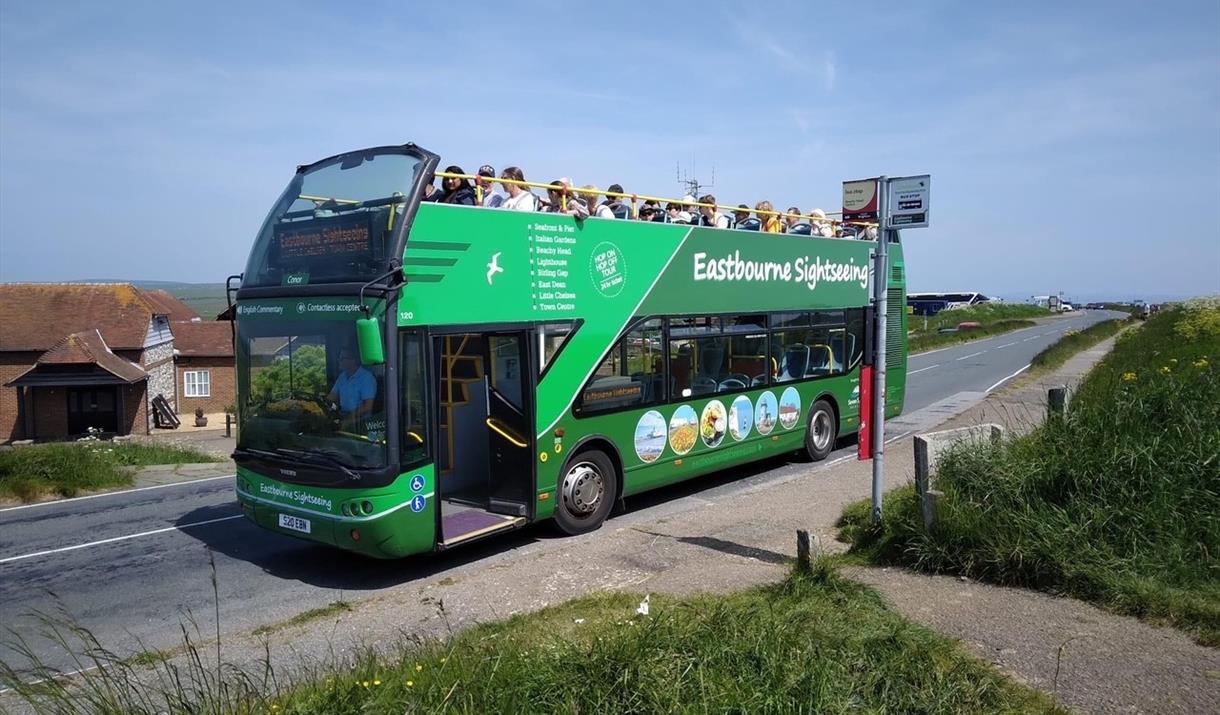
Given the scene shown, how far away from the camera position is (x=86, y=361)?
1551 inches

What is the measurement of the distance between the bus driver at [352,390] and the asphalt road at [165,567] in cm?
158

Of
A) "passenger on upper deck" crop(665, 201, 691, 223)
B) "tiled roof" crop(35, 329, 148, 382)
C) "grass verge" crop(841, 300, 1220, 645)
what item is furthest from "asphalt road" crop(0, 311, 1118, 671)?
"tiled roof" crop(35, 329, 148, 382)

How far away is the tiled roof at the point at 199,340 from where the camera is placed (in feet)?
160

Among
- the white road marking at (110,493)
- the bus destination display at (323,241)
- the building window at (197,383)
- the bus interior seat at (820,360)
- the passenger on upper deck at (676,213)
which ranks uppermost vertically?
the passenger on upper deck at (676,213)

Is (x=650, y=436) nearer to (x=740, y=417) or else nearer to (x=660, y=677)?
(x=740, y=417)

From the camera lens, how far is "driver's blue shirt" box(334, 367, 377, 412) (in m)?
7.21

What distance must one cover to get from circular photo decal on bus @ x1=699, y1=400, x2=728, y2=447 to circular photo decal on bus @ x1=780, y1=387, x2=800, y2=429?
1.46 meters

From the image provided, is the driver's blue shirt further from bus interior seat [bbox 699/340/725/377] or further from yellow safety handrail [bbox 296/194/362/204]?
bus interior seat [bbox 699/340/725/377]

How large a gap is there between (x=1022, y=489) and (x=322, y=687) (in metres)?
5.55

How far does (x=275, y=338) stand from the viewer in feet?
25.5

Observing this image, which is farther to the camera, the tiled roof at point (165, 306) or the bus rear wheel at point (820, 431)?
the tiled roof at point (165, 306)

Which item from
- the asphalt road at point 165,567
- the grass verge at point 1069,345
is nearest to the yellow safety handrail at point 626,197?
the asphalt road at point 165,567

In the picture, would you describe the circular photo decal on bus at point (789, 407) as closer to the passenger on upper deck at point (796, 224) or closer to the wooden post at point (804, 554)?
the passenger on upper deck at point (796, 224)

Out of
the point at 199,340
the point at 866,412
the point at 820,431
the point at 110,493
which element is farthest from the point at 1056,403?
the point at 199,340
